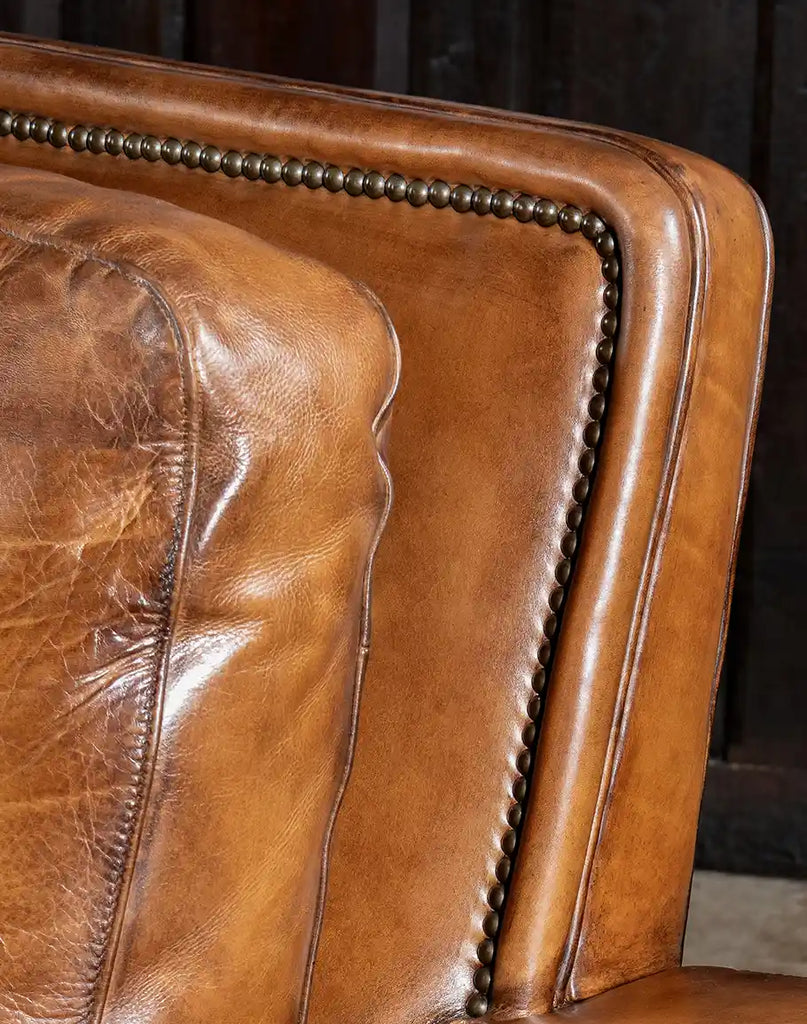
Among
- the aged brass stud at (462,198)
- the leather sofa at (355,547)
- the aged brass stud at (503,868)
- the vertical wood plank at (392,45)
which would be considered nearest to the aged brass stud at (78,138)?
the leather sofa at (355,547)

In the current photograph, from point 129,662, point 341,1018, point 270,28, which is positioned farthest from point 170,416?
point 270,28

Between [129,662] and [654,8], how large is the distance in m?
1.64

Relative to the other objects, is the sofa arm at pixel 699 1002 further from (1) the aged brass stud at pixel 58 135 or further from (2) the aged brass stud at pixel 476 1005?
(1) the aged brass stud at pixel 58 135

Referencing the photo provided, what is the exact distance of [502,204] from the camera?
68 cm

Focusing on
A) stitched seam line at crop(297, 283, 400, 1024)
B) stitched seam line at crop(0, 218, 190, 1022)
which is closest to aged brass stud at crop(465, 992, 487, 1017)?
stitched seam line at crop(297, 283, 400, 1024)

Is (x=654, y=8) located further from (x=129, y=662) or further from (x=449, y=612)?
(x=129, y=662)

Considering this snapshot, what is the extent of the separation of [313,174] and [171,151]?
3.4 inches

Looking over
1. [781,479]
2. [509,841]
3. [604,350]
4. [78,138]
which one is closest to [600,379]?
[604,350]

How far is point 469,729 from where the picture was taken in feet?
2.15

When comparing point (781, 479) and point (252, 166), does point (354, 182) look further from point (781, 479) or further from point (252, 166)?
point (781, 479)

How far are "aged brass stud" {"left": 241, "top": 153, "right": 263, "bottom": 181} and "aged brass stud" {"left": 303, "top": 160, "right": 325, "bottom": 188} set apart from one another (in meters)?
0.03

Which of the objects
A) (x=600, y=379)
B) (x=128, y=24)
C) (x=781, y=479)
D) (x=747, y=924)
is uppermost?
(x=600, y=379)

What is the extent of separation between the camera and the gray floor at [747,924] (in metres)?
1.80

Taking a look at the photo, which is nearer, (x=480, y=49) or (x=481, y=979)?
(x=481, y=979)
